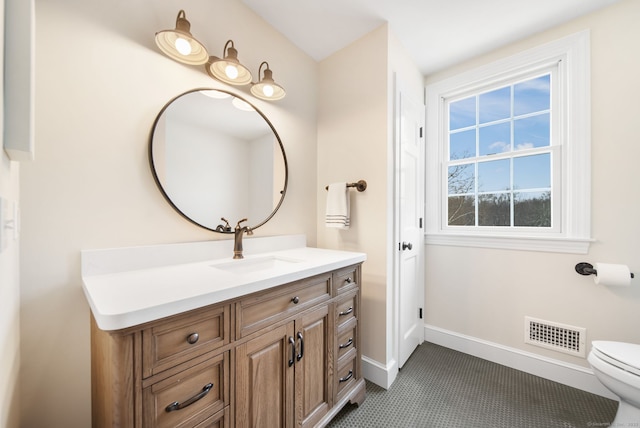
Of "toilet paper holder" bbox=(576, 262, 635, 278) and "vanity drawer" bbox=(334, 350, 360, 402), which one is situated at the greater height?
"toilet paper holder" bbox=(576, 262, 635, 278)

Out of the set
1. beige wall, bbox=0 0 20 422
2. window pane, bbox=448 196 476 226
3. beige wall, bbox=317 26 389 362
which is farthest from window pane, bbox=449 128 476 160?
beige wall, bbox=0 0 20 422

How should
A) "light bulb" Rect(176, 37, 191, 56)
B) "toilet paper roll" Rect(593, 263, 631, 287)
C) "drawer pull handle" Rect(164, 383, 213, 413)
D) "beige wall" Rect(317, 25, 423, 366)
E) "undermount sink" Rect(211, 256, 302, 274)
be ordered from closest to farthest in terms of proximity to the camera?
"drawer pull handle" Rect(164, 383, 213, 413) < "light bulb" Rect(176, 37, 191, 56) < "undermount sink" Rect(211, 256, 302, 274) < "toilet paper roll" Rect(593, 263, 631, 287) < "beige wall" Rect(317, 25, 423, 366)

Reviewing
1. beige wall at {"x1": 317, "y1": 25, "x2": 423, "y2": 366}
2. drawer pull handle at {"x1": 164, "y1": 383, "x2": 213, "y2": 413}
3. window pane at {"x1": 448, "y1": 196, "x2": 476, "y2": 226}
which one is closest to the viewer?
drawer pull handle at {"x1": 164, "y1": 383, "x2": 213, "y2": 413}

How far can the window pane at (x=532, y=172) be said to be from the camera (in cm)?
189

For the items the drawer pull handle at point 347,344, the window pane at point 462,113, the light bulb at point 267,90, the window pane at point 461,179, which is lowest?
the drawer pull handle at point 347,344

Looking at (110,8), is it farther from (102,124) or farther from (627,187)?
(627,187)

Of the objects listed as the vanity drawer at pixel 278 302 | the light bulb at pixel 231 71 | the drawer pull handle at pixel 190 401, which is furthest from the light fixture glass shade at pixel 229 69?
the drawer pull handle at pixel 190 401

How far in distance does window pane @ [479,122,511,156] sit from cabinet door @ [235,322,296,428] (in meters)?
2.17

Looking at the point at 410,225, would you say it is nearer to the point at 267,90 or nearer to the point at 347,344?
the point at 347,344

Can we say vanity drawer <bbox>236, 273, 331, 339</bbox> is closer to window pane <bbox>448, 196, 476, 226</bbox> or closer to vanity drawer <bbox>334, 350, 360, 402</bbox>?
vanity drawer <bbox>334, 350, 360, 402</bbox>

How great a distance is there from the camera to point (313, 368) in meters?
1.24

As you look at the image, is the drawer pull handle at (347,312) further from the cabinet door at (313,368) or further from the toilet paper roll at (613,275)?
the toilet paper roll at (613,275)

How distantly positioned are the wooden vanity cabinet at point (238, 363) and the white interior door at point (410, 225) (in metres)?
0.65

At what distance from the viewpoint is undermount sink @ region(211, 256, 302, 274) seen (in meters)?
1.37
